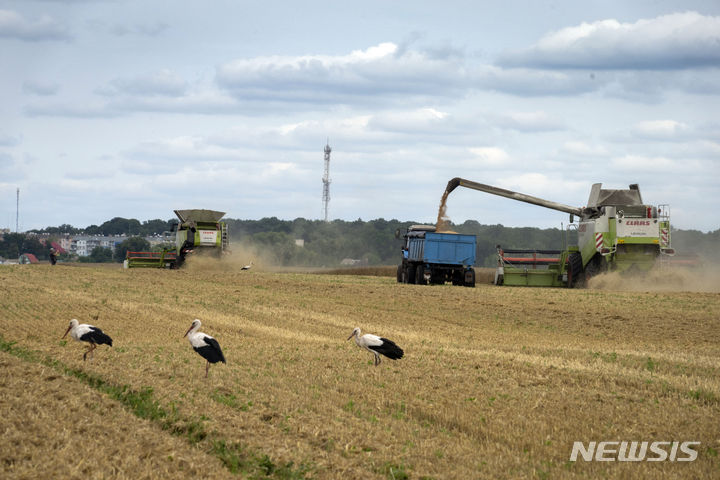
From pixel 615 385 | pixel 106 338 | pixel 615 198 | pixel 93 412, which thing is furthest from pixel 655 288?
pixel 93 412

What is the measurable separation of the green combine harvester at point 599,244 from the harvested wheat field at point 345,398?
11.1 m

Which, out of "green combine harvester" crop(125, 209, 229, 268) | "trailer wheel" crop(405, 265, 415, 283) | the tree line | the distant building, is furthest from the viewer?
the distant building

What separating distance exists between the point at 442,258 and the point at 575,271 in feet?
19.7

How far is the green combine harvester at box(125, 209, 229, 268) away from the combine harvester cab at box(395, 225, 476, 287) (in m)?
15.6

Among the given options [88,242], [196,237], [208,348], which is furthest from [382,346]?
[88,242]

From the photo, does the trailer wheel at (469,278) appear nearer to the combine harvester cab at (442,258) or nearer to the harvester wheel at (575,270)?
the combine harvester cab at (442,258)

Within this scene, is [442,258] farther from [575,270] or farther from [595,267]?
[595,267]

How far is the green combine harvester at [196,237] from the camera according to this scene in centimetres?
4972

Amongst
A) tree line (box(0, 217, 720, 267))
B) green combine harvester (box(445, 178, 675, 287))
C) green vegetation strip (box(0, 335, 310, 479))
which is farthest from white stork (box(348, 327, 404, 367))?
tree line (box(0, 217, 720, 267))

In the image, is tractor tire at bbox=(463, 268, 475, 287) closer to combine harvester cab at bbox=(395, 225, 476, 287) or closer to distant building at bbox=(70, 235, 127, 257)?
combine harvester cab at bbox=(395, 225, 476, 287)

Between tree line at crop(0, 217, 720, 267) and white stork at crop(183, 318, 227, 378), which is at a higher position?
tree line at crop(0, 217, 720, 267)

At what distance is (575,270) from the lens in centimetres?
3669

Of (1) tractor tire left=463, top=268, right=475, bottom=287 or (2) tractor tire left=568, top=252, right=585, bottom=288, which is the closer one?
(2) tractor tire left=568, top=252, right=585, bottom=288

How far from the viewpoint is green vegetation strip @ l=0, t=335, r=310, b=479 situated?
7.96 m
